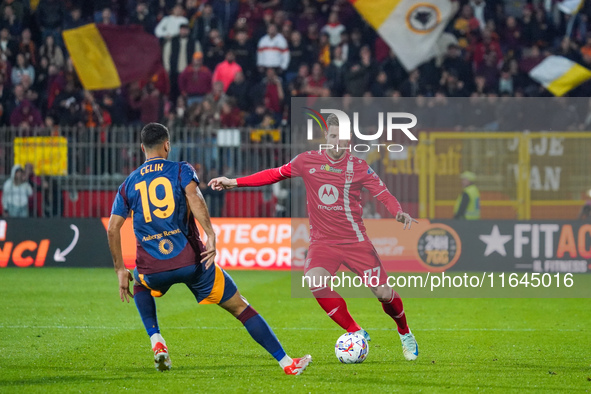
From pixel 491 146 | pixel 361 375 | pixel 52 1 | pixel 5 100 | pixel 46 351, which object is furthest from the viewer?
pixel 52 1

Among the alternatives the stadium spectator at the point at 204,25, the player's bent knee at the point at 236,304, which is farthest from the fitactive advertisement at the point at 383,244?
the player's bent knee at the point at 236,304

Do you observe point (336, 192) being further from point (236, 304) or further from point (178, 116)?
point (178, 116)

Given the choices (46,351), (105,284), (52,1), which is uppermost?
(52,1)

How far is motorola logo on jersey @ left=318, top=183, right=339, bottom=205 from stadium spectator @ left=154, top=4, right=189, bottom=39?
42.5 ft

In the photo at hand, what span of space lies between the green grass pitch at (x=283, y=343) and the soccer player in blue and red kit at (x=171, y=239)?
1.76 feet

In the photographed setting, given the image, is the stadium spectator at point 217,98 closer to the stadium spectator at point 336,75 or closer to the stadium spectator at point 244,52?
the stadium spectator at point 244,52

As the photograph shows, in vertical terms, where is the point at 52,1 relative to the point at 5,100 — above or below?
above

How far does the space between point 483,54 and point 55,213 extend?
10061 mm

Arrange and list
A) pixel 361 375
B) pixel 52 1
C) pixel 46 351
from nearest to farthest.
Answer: pixel 361 375 < pixel 46 351 < pixel 52 1

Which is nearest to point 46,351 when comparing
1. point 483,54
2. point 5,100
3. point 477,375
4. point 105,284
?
point 477,375

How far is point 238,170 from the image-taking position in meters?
17.0

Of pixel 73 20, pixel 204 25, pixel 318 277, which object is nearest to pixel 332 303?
pixel 318 277

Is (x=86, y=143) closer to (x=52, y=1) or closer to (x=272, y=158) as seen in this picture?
(x=272, y=158)

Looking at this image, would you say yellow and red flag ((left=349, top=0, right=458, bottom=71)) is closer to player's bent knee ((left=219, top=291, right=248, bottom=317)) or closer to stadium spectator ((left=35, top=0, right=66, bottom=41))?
stadium spectator ((left=35, top=0, right=66, bottom=41))
